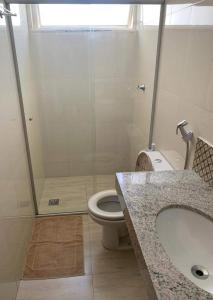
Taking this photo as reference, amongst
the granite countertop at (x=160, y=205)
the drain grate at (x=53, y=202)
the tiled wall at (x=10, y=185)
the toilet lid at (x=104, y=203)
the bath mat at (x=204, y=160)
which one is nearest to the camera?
the granite countertop at (x=160, y=205)

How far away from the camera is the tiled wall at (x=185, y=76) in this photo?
1117 millimetres

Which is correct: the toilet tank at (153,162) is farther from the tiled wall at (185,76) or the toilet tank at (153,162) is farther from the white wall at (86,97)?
the white wall at (86,97)

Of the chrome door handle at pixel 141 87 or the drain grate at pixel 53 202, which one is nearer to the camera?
the chrome door handle at pixel 141 87

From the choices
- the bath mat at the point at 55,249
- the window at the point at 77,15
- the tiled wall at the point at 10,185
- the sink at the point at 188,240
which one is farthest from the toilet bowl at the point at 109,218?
the window at the point at 77,15

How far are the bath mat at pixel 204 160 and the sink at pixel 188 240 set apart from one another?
24 cm

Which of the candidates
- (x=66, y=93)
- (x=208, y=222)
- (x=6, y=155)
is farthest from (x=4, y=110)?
(x=208, y=222)

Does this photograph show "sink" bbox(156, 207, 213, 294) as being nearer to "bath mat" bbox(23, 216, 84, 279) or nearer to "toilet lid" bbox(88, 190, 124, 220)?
"toilet lid" bbox(88, 190, 124, 220)

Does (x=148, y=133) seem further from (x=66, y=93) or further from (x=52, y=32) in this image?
(x=52, y=32)

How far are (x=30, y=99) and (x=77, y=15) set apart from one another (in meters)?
0.95

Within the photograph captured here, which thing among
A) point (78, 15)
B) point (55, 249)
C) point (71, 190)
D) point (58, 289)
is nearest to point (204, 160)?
point (58, 289)

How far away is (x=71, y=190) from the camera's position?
2.62m

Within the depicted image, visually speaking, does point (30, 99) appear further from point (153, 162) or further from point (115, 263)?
point (115, 263)

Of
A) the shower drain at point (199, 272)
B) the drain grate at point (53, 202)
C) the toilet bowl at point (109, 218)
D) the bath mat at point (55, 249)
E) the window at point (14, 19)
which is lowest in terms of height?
the bath mat at point (55, 249)

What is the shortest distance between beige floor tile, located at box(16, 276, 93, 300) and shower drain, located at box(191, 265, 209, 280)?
97 centimetres
